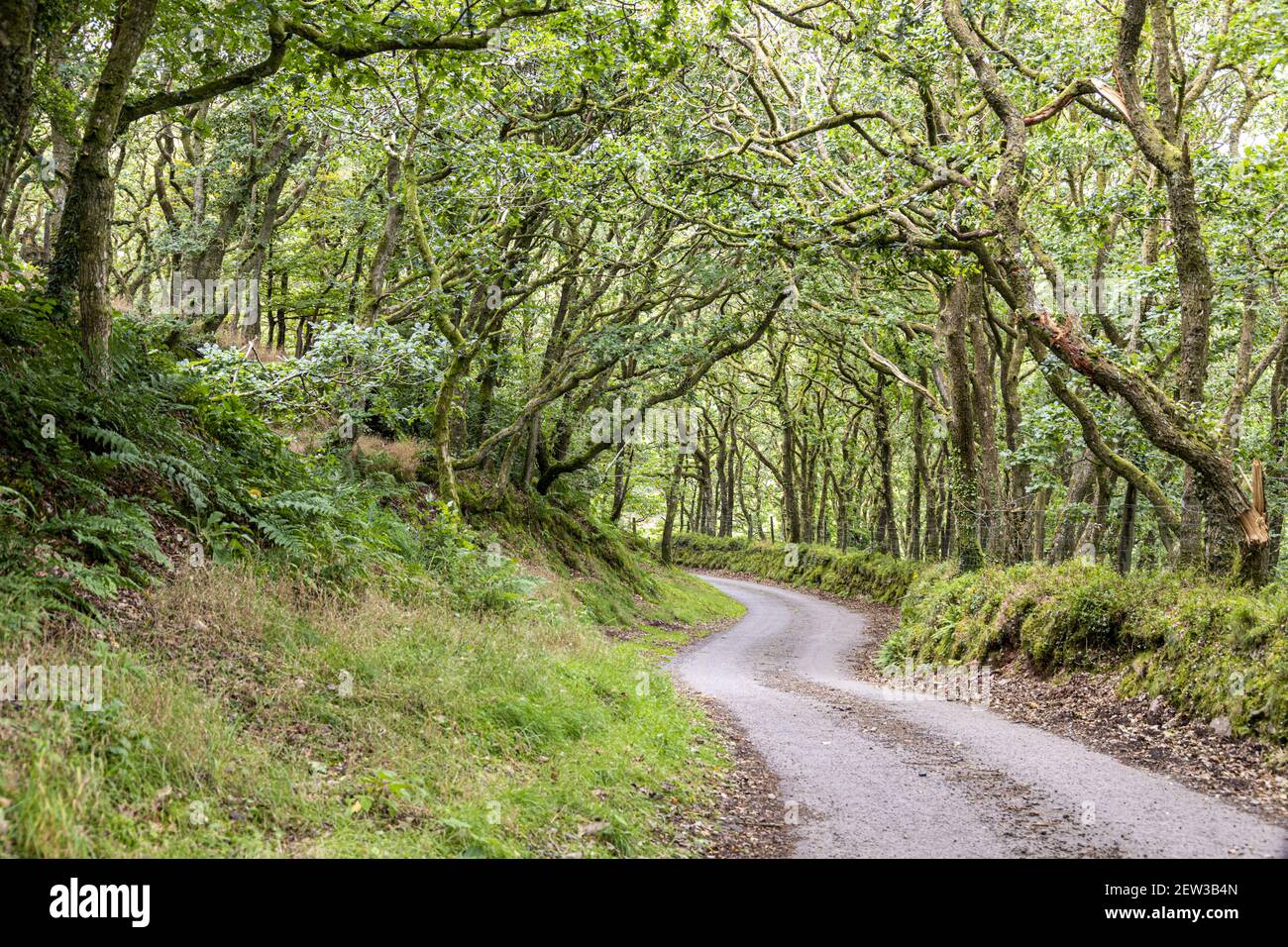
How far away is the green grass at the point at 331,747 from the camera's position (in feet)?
14.2

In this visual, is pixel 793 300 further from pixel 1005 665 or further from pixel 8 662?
pixel 8 662

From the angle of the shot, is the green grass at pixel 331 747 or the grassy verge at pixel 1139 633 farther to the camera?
the grassy verge at pixel 1139 633

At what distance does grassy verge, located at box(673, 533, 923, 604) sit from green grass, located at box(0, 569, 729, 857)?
2387cm

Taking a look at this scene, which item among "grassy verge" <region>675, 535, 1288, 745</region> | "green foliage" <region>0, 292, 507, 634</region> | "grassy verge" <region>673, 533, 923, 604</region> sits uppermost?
"green foliage" <region>0, 292, 507, 634</region>

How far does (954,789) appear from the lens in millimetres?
7656

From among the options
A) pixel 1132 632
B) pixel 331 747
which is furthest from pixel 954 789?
pixel 331 747

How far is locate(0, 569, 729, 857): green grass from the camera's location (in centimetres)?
434

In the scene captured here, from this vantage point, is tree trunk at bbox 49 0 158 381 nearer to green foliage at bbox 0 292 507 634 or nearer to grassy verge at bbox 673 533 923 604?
green foliage at bbox 0 292 507 634

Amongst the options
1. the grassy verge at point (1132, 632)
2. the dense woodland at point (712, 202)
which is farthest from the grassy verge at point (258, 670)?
the grassy verge at point (1132, 632)

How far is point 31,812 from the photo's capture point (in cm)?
Result: 381

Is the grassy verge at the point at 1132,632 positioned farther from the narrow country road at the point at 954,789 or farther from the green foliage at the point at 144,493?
the green foliage at the point at 144,493

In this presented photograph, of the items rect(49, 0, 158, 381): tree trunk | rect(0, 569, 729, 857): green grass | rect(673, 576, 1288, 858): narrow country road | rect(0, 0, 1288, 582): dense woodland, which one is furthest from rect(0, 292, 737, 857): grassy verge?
rect(0, 0, 1288, 582): dense woodland

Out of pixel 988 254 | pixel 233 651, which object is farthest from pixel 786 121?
pixel 233 651

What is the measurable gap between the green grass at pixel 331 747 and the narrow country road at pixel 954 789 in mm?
1263
